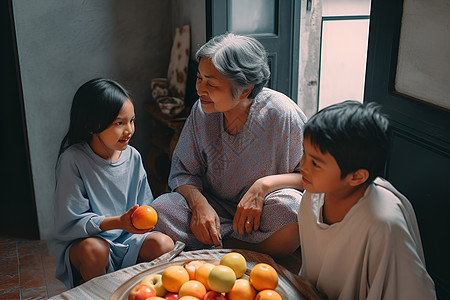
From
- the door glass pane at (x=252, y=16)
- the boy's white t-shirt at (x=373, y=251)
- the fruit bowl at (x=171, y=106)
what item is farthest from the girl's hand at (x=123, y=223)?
the door glass pane at (x=252, y=16)

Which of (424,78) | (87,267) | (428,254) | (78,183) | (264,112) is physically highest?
(424,78)

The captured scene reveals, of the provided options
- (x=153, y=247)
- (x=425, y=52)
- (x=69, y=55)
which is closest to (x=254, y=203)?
(x=153, y=247)

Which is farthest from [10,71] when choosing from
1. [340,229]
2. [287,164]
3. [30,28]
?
[340,229]

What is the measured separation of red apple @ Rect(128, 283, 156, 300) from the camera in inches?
52.3

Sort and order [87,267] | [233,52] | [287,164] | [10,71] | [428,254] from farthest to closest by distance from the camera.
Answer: [10,71]
[287,164]
[233,52]
[87,267]
[428,254]

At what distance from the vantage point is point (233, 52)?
1903mm

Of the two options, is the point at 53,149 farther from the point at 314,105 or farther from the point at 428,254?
the point at 428,254

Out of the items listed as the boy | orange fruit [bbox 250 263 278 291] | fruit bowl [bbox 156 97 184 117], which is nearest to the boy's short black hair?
the boy

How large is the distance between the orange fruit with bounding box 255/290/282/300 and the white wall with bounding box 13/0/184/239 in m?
2.09

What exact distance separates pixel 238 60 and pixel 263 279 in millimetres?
919

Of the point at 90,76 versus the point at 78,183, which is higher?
the point at 90,76

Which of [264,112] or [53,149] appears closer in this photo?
[264,112]

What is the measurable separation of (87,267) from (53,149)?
4.68ft

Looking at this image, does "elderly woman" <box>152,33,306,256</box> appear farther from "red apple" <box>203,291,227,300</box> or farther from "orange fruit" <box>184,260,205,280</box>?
"red apple" <box>203,291,227,300</box>
